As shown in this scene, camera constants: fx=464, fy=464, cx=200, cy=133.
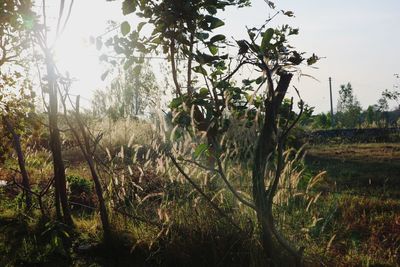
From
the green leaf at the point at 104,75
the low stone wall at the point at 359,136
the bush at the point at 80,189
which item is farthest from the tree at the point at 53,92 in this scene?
the low stone wall at the point at 359,136

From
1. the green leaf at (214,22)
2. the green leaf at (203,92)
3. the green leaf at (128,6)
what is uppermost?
the green leaf at (128,6)

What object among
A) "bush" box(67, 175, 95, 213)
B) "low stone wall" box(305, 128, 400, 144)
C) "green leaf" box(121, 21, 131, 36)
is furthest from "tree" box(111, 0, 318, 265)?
"low stone wall" box(305, 128, 400, 144)

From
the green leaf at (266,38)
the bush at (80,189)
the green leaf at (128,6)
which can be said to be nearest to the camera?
the green leaf at (266,38)

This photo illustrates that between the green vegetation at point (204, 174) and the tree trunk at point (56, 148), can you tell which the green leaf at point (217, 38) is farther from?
the tree trunk at point (56, 148)

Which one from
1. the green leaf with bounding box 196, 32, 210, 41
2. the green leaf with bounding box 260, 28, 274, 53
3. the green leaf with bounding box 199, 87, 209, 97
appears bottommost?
the green leaf with bounding box 199, 87, 209, 97

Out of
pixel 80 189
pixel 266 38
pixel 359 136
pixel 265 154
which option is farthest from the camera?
pixel 359 136

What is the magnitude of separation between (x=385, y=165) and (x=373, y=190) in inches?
124

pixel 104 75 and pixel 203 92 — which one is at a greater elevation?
pixel 104 75

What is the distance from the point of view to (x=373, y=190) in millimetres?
Result: 7215

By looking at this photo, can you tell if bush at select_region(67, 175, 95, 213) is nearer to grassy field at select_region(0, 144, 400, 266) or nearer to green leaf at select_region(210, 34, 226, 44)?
grassy field at select_region(0, 144, 400, 266)

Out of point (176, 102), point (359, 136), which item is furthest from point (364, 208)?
point (359, 136)

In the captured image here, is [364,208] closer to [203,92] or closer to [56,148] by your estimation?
[203,92]

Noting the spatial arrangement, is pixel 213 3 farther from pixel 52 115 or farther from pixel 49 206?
pixel 49 206

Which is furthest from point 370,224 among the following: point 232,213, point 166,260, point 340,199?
point 166,260
